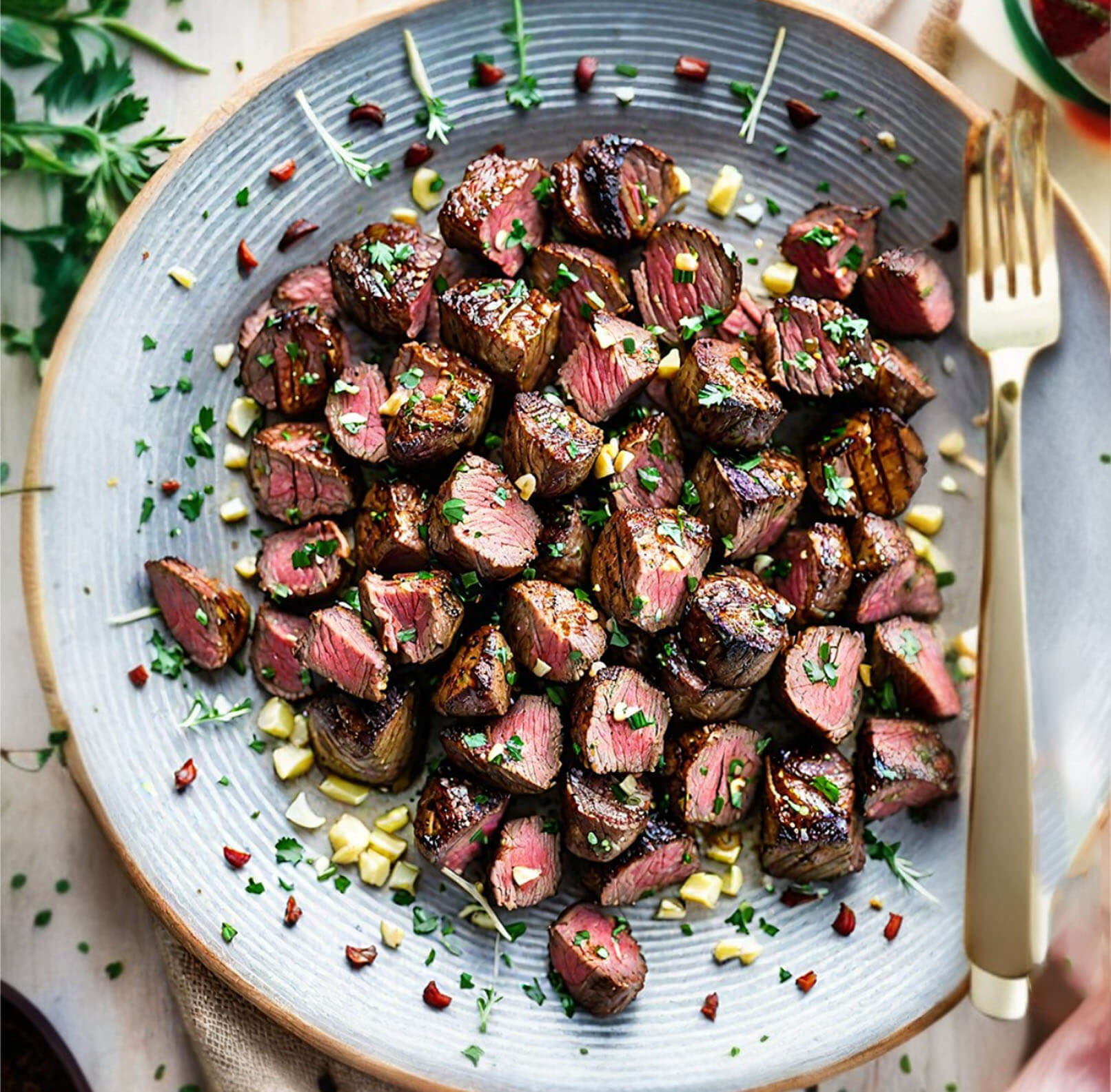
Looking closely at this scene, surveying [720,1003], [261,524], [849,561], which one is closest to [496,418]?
[261,524]

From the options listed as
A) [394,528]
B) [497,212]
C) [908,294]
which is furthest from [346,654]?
[908,294]

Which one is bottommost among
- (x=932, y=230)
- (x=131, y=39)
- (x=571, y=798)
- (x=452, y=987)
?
(x=452, y=987)

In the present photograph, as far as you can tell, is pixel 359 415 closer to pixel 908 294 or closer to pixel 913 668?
pixel 908 294

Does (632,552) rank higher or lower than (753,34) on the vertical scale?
lower

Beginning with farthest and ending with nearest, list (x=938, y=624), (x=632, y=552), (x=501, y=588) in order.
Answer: (x=938, y=624)
(x=501, y=588)
(x=632, y=552)

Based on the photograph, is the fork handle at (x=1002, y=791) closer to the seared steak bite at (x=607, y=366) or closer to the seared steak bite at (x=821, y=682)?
the seared steak bite at (x=821, y=682)

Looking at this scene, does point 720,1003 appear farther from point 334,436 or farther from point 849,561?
point 334,436

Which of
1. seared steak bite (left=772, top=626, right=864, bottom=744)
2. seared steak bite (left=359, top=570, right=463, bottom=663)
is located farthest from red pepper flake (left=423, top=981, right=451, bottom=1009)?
seared steak bite (left=772, top=626, right=864, bottom=744)
